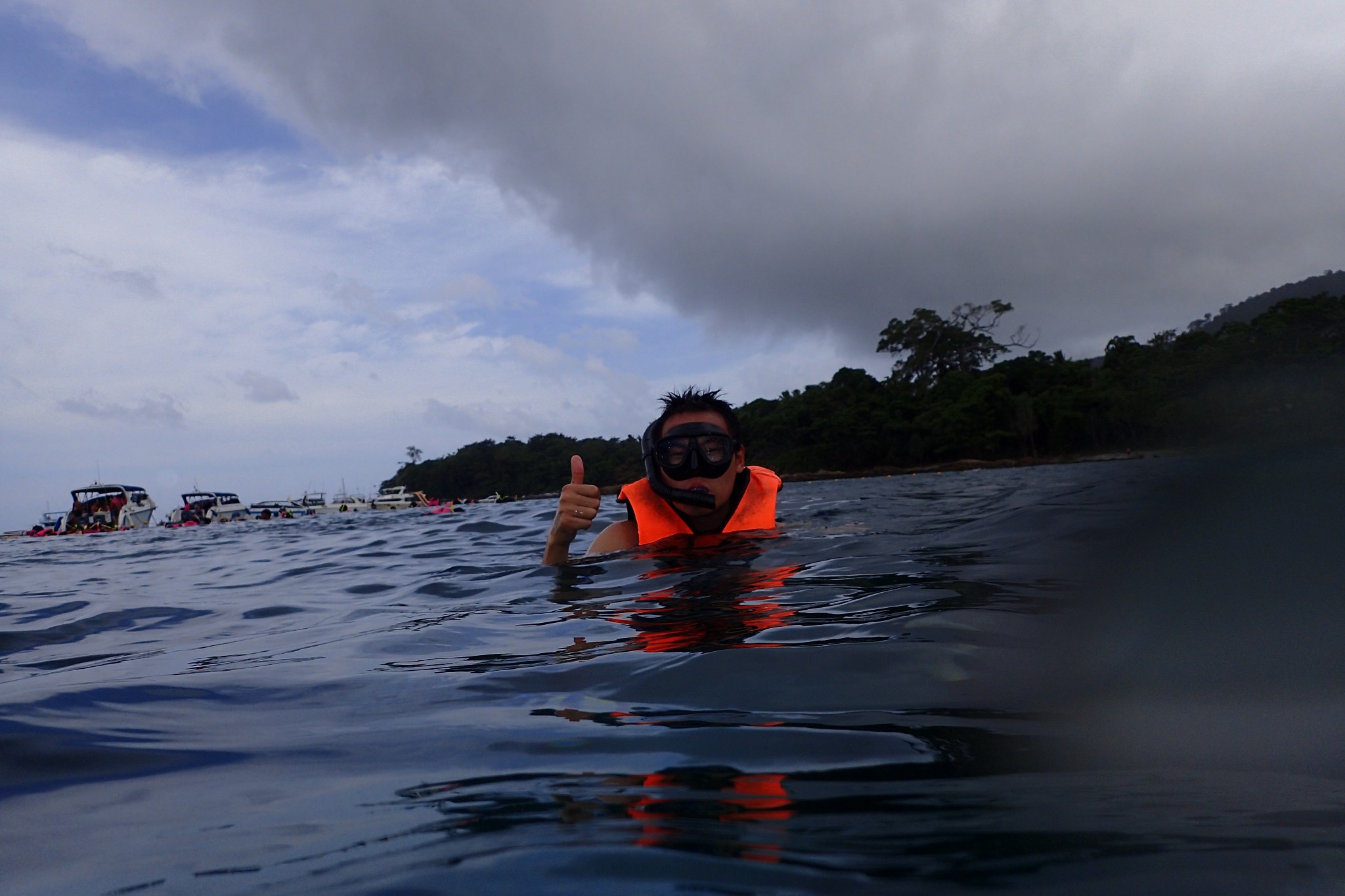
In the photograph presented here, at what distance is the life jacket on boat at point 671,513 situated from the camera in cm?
467

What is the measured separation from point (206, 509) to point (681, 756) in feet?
161

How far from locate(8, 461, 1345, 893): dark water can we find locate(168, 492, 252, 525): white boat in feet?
142

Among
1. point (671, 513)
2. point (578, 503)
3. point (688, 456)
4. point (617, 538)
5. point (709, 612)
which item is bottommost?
point (709, 612)

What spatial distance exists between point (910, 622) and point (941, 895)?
144cm

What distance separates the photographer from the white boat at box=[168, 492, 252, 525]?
133 feet

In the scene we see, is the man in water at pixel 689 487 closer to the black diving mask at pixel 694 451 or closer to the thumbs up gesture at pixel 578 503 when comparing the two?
the black diving mask at pixel 694 451

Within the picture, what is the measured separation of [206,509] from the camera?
140 feet

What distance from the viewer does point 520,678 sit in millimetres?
1900

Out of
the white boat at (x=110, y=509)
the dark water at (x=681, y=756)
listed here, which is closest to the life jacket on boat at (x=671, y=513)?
the dark water at (x=681, y=756)

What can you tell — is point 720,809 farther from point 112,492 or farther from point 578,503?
point 112,492

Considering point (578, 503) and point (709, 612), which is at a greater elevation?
point (578, 503)

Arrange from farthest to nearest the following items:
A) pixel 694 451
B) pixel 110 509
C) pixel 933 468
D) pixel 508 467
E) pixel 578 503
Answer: pixel 508 467 < pixel 933 468 < pixel 110 509 < pixel 694 451 < pixel 578 503

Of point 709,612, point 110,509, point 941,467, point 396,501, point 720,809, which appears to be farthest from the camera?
point 396,501

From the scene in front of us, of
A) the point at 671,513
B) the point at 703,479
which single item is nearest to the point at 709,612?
the point at 703,479
